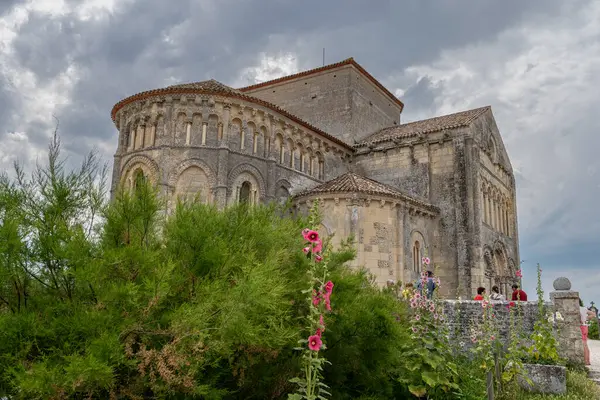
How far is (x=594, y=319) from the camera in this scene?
23000mm

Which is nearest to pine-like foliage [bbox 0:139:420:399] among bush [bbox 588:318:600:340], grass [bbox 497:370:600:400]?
grass [bbox 497:370:600:400]

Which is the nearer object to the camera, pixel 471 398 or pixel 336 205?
pixel 471 398

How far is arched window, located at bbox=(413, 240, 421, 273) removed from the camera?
61.9ft

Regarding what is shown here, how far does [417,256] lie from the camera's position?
19.2 metres

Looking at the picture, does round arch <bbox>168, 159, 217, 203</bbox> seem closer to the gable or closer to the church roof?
the church roof

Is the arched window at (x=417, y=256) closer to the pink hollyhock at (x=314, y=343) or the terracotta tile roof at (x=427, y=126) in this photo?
the terracotta tile roof at (x=427, y=126)

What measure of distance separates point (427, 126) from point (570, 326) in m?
→ 13.7

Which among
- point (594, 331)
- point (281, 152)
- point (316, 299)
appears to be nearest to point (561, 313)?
point (316, 299)

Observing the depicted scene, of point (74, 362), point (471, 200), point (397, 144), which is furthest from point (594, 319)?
point (74, 362)

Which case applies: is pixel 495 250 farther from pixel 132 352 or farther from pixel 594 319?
pixel 132 352

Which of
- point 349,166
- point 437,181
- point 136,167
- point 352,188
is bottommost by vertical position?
point 352,188

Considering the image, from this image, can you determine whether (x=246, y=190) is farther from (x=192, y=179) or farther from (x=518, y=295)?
(x=518, y=295)

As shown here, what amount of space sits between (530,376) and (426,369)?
11.1ft

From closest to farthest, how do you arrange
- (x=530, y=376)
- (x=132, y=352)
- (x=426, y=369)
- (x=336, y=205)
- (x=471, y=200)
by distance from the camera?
1. (x=132, y=352)
2. (x=426, y=369)
3. (x=530, y=376)
4. (x=336, y=205)
5. (x=471, y=200)
